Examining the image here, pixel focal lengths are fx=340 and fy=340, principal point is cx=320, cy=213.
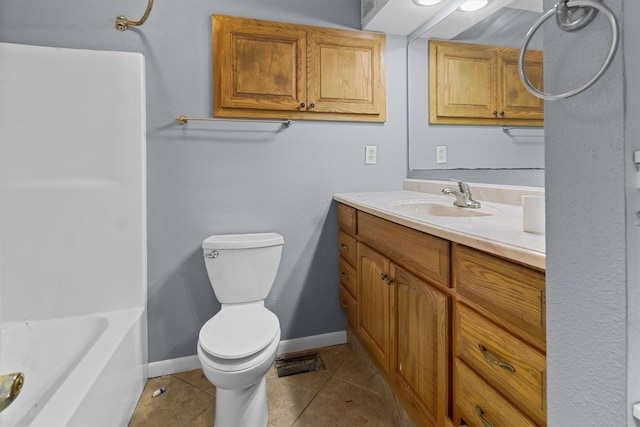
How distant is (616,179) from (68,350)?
197cm

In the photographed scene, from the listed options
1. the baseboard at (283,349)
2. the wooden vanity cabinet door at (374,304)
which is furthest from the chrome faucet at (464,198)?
the baseboard at (283,349)

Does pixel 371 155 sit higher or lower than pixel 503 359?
higher

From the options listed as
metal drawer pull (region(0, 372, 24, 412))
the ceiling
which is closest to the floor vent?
metal drawer pull (region(0, 372, 24, 412))

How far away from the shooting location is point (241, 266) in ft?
5.68

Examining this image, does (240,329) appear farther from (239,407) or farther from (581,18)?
(581,18)

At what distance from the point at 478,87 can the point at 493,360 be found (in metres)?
1.38

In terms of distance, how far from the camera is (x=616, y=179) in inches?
17.0

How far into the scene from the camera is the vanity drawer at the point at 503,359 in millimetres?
718

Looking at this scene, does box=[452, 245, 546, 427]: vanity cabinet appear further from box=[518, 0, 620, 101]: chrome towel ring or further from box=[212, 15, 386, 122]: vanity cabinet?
box=[212, 15, 386, 122]: vanity cabinet

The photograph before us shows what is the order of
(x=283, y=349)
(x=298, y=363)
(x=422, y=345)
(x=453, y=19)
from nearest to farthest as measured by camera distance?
(x=422, y=345), (x=453, y=19), (x=298, y=363), (x=283, y=349)

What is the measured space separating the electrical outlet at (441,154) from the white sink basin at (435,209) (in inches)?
17.9

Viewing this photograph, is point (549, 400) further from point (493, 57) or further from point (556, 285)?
point (493, 57)

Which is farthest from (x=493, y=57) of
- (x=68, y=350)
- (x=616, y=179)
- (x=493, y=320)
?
(x=68, y=350)

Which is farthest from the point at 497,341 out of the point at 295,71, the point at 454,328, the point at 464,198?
the point at 295,71
